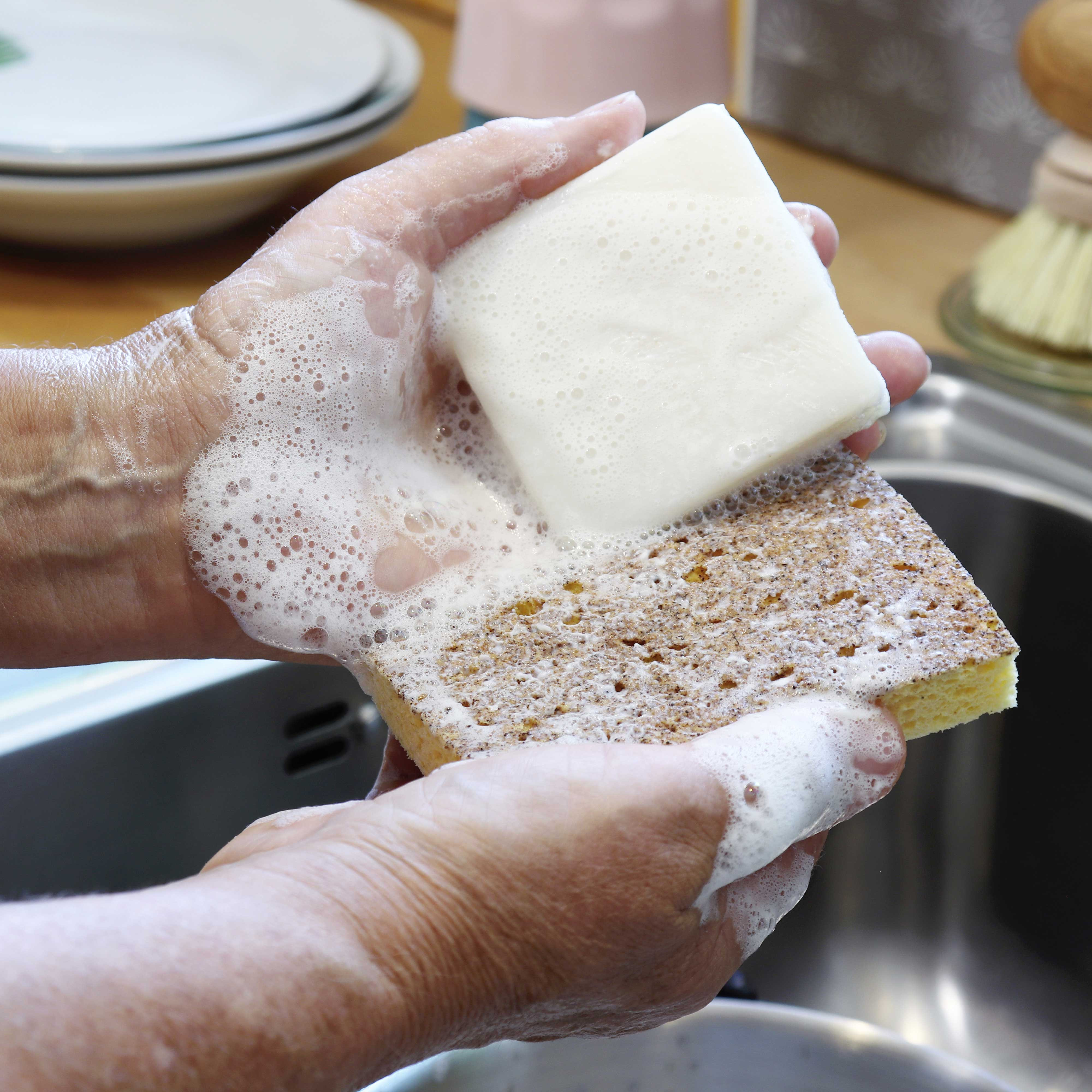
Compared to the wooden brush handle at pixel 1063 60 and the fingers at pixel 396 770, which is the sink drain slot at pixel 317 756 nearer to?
the fingers at pixel 396 770

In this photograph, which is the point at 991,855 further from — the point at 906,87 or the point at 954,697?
the point at 906,87

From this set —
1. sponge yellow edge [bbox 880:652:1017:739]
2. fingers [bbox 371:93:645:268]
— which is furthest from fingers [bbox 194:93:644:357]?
sponge yellow edge [bbox 880:652:1017:739]

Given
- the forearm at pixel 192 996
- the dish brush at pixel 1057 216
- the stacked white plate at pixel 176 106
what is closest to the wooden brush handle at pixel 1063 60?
the dish brush at pixel 1057 216

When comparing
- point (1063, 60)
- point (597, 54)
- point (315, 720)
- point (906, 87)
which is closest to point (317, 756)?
point (315, 720)

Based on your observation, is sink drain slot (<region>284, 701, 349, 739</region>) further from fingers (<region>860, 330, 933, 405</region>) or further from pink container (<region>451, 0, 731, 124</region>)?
pink container (<region>451, 0, 731, 124</region>)

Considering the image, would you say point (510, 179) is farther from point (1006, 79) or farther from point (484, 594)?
point (1006, 79)

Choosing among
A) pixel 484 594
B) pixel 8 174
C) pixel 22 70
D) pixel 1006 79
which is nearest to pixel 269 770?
pixel 484 594
